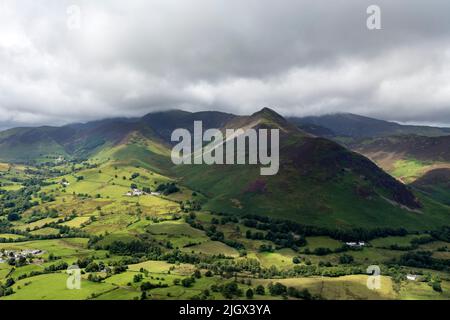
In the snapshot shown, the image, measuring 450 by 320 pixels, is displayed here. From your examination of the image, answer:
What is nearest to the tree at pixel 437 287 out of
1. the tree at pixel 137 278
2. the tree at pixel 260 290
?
the tree at pixel 260 290

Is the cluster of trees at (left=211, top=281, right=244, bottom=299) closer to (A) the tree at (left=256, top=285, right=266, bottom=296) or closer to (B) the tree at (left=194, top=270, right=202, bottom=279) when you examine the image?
(A) the tree at (left=256, top=285, right=266, bottom=296)

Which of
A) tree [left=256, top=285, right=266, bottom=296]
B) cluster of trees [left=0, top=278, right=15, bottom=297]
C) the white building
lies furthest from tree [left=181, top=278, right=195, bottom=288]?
the white building

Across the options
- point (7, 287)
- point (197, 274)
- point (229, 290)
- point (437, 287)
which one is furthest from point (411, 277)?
point (7, 287)

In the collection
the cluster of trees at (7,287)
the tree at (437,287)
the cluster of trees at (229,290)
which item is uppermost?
the cluster of trees at (229,290)

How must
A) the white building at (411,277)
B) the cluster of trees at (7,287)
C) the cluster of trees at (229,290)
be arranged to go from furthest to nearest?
the white building at (411,277) → the cluster of trees at (7,287) → the cluster of trees at (229,290)

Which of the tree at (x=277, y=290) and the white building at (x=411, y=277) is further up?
the tree at (x=277, y=290)

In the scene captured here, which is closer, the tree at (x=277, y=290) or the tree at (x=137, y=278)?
the tree at (x=277, y=290)

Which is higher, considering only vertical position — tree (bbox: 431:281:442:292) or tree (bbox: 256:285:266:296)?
tree (bbox: 256:285:266:296)

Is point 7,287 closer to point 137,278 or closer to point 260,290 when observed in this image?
point 137,278

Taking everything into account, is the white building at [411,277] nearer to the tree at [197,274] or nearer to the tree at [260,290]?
the tree at [260,290]
